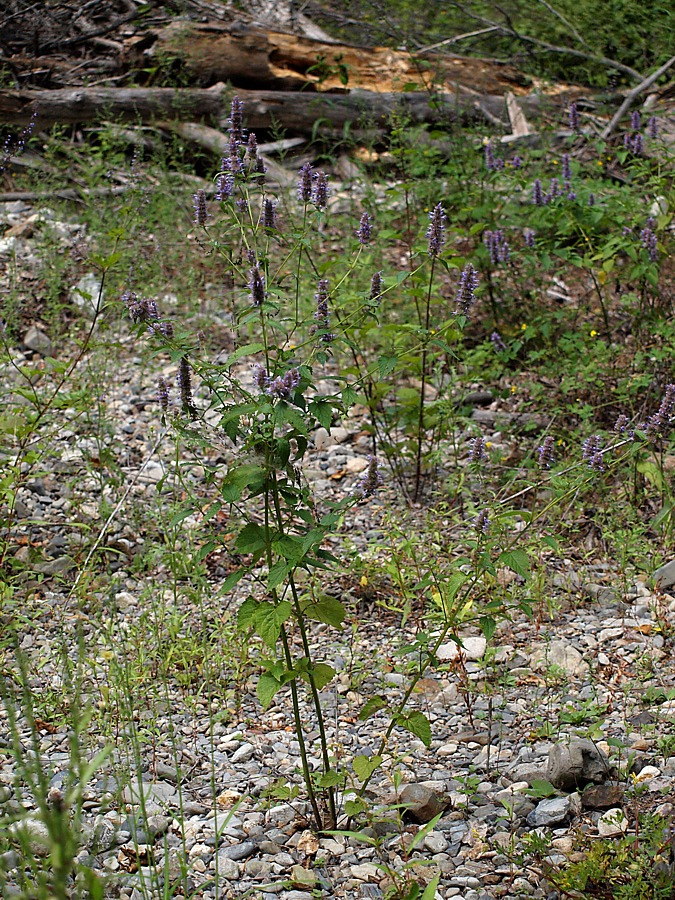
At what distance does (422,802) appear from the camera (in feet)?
7.28

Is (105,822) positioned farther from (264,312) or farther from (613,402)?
(613,402)

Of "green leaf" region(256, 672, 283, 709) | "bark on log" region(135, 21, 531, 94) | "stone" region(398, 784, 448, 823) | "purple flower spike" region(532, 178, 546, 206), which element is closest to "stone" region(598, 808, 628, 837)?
"stone" region(398, 784, 448, 823)

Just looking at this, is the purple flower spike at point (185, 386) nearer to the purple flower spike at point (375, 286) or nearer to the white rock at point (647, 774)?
the purple flower spike at point (375, 286)

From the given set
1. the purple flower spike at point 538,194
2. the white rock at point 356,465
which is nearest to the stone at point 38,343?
the white rock at point 356,465

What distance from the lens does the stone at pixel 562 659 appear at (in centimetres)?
281

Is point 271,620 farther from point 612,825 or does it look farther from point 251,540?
point 612,825

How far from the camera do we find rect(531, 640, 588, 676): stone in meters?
2.81

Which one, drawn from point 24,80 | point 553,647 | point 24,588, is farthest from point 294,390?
point 24,80

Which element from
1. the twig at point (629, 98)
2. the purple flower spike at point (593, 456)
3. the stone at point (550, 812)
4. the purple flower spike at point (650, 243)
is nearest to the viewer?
the stone at point (550, 812)

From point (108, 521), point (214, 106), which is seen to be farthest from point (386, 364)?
point (214, 106)

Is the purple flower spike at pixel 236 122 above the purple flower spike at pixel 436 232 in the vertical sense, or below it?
above

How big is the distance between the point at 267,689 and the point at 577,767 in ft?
2.68

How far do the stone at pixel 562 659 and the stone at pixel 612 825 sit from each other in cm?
67

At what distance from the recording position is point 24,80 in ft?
23.4
